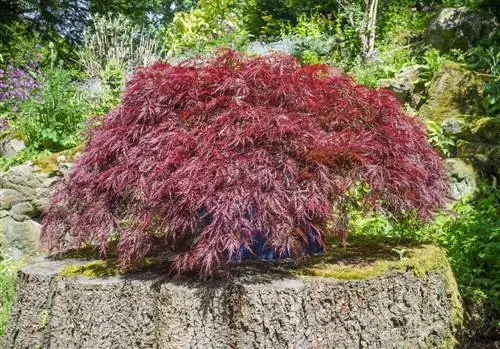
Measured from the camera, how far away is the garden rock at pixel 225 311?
7.13 ft

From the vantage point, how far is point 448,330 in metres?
2.77

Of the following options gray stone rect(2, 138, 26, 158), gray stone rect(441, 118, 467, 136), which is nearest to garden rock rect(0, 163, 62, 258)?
gray stone rect(2, 138, 26, 158)

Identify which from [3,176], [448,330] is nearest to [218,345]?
[448,330]

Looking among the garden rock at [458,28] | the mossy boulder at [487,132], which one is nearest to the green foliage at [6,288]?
the mossy boulder at [487,132]

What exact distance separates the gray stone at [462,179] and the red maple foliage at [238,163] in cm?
175

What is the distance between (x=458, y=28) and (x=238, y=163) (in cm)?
500

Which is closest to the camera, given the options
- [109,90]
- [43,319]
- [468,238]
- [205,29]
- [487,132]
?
[43,319]

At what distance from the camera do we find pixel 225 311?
2172mm

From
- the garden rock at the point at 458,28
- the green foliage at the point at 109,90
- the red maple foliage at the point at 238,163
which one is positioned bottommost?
the red maple foliage at the point at 238,163

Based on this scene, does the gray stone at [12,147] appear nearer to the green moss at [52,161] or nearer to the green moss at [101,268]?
the green moss at [52,161]

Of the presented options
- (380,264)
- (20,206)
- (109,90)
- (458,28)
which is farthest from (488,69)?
(20,206)

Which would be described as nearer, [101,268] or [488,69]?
[101,268]

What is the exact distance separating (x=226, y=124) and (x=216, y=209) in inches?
15.4

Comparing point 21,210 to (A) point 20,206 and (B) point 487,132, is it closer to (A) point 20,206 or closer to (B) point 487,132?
(A) point 20,206
